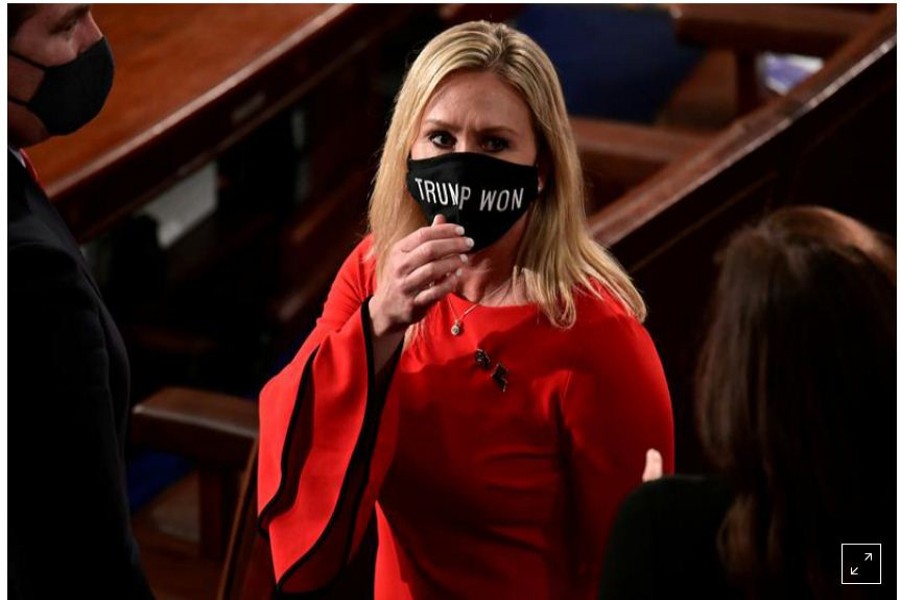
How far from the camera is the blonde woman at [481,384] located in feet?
5.36

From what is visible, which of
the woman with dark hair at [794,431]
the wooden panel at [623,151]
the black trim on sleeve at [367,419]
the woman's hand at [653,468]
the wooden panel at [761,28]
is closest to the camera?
the woman with dark hair at [794,431]

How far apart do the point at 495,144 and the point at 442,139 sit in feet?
0.19

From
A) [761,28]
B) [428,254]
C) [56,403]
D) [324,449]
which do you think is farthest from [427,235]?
[761,28]

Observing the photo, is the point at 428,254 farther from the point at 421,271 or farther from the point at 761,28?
the point at 761,28

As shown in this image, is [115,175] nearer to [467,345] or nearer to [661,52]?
[467,345]

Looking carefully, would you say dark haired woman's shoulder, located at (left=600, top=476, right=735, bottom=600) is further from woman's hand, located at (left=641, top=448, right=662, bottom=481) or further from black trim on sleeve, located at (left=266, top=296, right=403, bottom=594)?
black trim on sleeve, located at (left=266, top=296, right=403, bottom=594)

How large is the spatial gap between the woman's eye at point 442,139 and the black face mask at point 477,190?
24 mm

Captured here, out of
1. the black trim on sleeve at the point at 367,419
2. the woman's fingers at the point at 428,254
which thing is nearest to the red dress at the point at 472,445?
the black trim on sleeve at the point at 367,419

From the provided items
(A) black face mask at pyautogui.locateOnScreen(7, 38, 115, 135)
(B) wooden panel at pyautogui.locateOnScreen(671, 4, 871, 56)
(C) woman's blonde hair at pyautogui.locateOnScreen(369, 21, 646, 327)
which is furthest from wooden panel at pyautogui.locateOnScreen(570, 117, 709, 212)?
(A) black face mask at pyautogui.locateOnScreen(7, 38, 115, 135)

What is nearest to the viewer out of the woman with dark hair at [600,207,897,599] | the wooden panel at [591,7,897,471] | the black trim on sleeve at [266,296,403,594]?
the woman with dark hair at [600,207,897,599]

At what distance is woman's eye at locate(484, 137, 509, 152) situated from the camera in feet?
5.37

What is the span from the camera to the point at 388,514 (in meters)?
1.74

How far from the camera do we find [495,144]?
1.64 m

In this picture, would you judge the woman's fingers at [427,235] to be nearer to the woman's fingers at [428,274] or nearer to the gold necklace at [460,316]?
the woman's fingers at [428,274]
